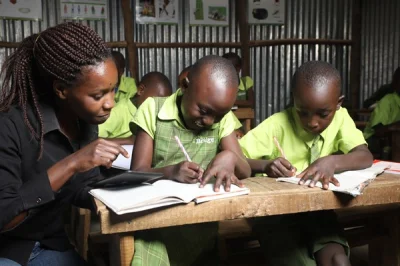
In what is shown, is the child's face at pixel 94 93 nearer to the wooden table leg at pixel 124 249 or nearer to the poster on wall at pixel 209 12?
the wooden table leg at pixel 124 249

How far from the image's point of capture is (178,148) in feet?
5.64

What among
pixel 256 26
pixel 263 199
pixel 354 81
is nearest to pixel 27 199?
pixel 263 199

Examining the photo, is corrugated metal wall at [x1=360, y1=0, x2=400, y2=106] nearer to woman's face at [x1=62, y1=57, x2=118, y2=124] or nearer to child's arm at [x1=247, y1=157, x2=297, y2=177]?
child's arm at [x1=247, y1=157, x2=297, y2=177]

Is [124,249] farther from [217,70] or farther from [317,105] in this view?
[317,105]

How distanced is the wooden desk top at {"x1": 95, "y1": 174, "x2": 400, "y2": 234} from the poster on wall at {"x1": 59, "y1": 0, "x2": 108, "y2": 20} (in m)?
4.78

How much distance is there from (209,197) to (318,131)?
0.86 meters

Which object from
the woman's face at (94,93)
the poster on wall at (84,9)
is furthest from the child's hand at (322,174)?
the poster on wall at (84,9)

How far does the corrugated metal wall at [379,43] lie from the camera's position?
6387 millimetres

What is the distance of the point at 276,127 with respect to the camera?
197 centimetres

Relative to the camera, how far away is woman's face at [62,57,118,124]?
1.34 m

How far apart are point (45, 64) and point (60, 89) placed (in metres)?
0.09

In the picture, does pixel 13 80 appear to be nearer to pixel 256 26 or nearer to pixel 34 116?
pixel 34 116

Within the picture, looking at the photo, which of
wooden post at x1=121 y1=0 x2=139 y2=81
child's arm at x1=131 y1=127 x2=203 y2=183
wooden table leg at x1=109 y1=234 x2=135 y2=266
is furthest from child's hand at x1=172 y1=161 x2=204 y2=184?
wooden post at x1=121 y1=0 x2=139 y2=81

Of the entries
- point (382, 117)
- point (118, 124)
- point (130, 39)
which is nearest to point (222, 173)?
point (118, 124)
